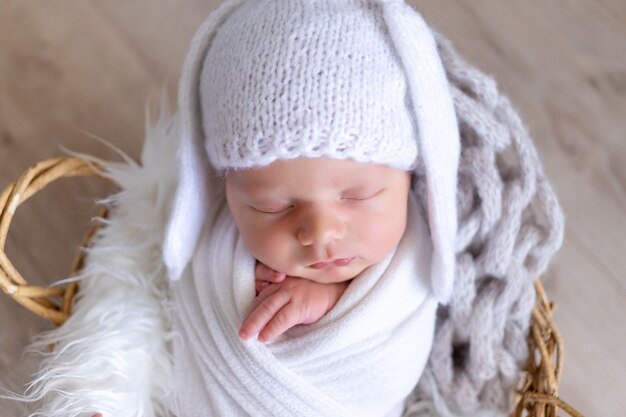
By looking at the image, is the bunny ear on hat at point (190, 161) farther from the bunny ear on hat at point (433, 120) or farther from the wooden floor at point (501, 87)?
the wooden floor at point (501, 87)

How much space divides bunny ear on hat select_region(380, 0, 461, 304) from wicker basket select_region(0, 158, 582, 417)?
8.2 inches

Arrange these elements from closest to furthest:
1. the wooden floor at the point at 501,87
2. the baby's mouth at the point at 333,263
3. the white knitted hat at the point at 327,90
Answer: the white knitted hat at the point at 327,90 < the baby's mouth at the point at 333,263 < the wooden floor at the point at 501,87

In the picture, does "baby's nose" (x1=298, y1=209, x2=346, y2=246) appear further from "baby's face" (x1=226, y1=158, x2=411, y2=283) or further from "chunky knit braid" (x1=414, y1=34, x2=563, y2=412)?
"chunky knit braid" (x1=414, y1=34, x2=563, y2=412)

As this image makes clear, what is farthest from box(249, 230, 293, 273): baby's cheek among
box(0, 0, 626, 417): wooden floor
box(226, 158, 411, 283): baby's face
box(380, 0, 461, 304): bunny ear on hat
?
box(0, 0, 626, 417): wooden floor

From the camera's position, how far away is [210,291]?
46.5 inches

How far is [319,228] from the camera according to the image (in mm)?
982

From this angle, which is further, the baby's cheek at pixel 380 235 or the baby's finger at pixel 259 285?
the baby's finger at pixel 259 285

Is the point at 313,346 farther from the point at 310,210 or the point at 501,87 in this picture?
the point at 501,87

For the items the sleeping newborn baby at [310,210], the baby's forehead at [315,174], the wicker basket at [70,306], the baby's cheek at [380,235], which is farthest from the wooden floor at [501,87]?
the baby's forehead at [315,174]

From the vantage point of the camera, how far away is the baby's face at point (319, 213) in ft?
3.22

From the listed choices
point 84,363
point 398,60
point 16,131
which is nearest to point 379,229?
point 398,60

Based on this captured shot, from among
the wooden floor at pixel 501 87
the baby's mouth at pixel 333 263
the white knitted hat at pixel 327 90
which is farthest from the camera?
the wooden floor at pixel 501 87

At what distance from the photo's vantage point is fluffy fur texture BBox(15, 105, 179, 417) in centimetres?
113

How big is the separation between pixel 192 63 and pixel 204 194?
22 cm
